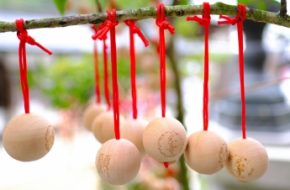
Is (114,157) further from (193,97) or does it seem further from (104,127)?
(193,97)

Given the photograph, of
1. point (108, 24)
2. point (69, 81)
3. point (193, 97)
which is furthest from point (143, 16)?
point (193, 97)

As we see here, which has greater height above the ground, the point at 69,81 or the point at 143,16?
the point at 143,16

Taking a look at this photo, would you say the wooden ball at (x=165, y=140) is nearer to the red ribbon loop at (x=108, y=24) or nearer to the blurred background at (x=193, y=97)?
the red ribbon loop at (x=108, y=24)

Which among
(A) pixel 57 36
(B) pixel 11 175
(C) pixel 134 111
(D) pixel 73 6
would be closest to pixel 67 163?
(B) pixel 11 175

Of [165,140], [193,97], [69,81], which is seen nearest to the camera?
[165,140]

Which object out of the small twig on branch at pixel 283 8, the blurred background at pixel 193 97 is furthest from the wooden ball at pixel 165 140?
the blurred background at pixel 193 97

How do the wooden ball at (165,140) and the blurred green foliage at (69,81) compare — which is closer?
the wooden ball at (165,140)

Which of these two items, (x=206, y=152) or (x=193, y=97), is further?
(x=193, y=97)
